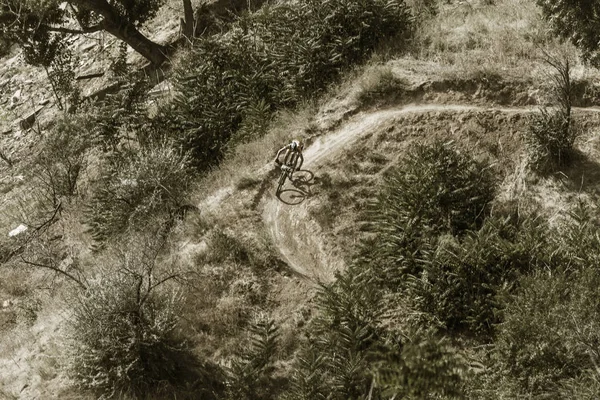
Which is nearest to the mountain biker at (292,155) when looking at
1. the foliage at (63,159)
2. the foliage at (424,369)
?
the foliage at (424,369)

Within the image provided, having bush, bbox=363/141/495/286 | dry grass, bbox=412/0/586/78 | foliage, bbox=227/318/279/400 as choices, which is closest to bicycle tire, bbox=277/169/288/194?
bush, bbox=363/141/495/286

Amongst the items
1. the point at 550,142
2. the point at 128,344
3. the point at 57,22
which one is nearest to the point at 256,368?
the point at 128,344

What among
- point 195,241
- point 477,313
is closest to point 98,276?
point 195,241

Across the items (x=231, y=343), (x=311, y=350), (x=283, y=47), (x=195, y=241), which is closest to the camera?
(x=311, y=350)

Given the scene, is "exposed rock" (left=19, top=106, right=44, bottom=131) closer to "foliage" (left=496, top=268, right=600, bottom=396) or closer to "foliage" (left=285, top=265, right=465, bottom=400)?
"foliage" (left=285, top=265, right=465, bottom=400)

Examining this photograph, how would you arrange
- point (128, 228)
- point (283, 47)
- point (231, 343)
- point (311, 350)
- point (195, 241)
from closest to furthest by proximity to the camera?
point (311, 350), point (231, 343), point (195, 241), point (128, 228), point (283, 47)

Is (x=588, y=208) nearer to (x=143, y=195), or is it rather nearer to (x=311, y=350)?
(x=311, y=350)
